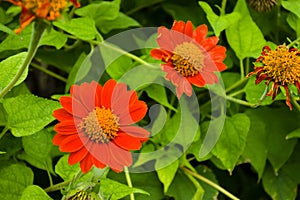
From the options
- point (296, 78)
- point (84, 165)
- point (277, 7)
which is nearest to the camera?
point (84, 165)

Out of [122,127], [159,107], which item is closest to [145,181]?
[159,107]

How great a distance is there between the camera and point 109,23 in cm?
99

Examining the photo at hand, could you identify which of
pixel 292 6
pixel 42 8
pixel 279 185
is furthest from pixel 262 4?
pixel 42 8

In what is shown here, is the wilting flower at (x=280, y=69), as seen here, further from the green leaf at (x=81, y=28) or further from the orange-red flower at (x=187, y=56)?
the green leaf at (x=81, y=28)

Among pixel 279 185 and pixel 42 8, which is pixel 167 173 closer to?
pixel 279 185

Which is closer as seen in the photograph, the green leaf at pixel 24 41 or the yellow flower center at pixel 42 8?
the yellow flower center at pixel 42 8

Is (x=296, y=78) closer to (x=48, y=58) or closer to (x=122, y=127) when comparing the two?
(x=122, y=127)

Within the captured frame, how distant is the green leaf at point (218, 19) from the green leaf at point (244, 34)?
1.4 inches

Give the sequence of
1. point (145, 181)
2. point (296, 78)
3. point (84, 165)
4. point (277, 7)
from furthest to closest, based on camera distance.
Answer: point (277, 7) → point (145, 181) → point (296, 78) → point (84, 165)

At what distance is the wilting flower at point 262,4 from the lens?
37.7 inches

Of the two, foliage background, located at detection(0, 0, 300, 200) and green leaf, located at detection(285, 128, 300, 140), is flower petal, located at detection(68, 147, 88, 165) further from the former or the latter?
green leaf, located at detection(285, 128, 300, 140)

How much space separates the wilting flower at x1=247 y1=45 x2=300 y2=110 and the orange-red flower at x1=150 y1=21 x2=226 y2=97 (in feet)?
0.19

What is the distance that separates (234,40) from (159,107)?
16 cm

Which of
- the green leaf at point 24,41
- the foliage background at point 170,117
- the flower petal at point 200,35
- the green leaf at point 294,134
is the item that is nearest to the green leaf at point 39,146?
the foliage background at point 170,117
